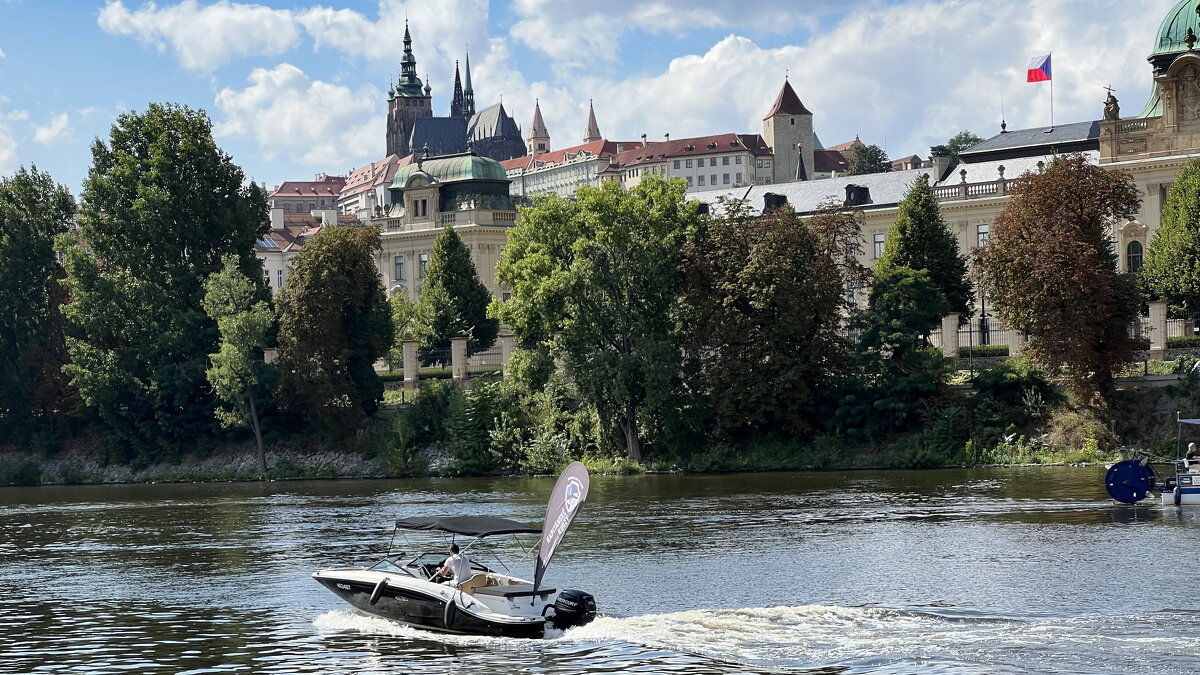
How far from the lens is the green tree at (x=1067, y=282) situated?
241 ft

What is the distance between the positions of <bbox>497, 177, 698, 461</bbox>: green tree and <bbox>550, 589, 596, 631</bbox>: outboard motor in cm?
4272

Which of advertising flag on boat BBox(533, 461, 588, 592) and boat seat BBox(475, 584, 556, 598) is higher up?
advertising flag on boat BBox(533, 461, 588, 592)

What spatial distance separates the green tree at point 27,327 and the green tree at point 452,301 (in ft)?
76.7

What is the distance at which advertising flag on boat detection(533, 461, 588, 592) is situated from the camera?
37.0 metres

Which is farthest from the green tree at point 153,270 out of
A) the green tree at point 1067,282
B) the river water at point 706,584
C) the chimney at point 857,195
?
the chimney at point 857,195

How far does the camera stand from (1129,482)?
5584 cm

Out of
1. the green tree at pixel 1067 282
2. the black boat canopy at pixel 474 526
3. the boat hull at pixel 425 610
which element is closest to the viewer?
the boat hull at pixel 425 610

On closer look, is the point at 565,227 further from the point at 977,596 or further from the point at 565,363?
the point at 977,596

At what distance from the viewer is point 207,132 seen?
98.0 m

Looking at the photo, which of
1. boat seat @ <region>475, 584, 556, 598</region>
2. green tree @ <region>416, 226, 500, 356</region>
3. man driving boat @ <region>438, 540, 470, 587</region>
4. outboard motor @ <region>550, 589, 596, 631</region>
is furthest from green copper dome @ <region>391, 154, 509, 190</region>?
outboard motor @ <region>550, 589, 596, 631</region>

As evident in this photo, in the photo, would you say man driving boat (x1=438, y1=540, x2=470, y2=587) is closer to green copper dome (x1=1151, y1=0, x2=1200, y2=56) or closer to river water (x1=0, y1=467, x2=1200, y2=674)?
river water (x1=0, y1=467, x2=1200, y2=674)

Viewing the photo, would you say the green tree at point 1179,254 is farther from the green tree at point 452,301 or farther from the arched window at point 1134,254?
the green tree at point 452,301

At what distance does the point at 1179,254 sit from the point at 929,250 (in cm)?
1596

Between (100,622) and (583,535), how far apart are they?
56.6 ft
